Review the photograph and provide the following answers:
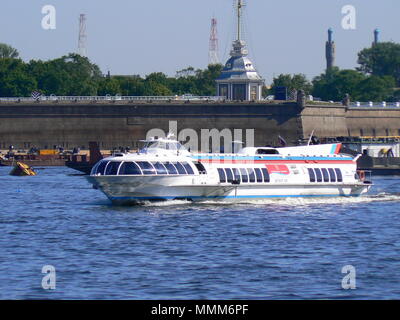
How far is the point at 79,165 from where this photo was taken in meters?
112

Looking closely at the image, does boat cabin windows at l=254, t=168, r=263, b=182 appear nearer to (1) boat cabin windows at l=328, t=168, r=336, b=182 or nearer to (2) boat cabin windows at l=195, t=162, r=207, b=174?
(2) boat cabin windows at l=195, t=162, r=207, b=174

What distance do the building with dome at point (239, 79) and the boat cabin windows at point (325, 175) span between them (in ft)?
350

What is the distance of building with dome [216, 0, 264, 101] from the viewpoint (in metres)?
172

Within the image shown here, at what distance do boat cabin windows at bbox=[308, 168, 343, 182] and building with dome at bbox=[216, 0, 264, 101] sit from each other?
10664cm

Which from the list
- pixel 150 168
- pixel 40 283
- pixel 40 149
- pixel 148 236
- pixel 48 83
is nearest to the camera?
pixel 40 283

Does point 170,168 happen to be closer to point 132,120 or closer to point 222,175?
point 222,175

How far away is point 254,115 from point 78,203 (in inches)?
3782

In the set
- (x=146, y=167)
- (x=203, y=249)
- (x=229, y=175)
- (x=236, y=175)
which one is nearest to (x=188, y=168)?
(x=146, y=167)

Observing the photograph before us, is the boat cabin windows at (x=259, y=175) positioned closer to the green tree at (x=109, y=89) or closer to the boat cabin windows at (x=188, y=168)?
the boat cabin windows at (x=188, y=168)

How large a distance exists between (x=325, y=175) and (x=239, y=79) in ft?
358

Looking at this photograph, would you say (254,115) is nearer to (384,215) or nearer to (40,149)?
(40,149)

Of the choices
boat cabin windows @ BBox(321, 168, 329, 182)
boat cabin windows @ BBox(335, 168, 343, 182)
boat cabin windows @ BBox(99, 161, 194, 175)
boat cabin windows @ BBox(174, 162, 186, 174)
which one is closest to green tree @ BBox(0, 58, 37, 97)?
boat cabin windows @ BBox(335, 168, 343, 182)

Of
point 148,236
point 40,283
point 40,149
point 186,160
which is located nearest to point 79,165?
point 40,149

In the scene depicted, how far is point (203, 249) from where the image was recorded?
41688 millimetres
